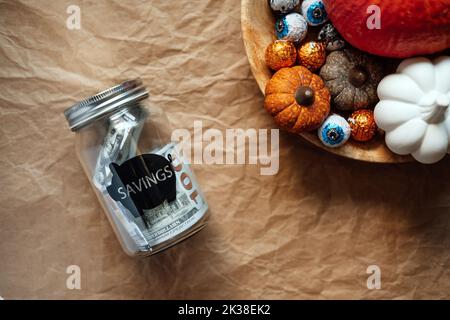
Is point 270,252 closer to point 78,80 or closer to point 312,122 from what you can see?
point 312,122

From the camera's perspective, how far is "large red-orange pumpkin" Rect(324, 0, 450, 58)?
0.77 meters

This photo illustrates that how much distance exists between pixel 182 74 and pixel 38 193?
0.38m

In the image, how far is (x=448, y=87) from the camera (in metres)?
0.82

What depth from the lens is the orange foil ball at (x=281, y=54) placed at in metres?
0.85

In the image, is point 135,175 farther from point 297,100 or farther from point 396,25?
point 396,25

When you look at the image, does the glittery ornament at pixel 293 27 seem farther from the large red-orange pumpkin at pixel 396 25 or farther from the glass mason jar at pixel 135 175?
the glass mason jar at pixel 135 175

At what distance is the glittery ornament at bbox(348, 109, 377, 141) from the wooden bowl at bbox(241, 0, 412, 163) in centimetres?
2

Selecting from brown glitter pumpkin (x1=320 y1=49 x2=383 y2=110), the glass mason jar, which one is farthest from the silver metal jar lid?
brown glitter pumpkin (x1=320 y1=49 x2=383 y2=110)

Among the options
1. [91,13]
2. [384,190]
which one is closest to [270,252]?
[384,190]

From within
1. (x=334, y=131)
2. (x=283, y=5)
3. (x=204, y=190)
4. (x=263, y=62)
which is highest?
(x=283, y=5)

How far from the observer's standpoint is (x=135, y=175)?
83 centimetres

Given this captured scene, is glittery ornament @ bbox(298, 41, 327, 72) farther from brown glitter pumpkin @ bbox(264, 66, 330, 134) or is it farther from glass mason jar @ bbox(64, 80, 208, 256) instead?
glass mason jar @ bbox(64, 80, 208, 256)

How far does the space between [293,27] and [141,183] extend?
1.26 feet

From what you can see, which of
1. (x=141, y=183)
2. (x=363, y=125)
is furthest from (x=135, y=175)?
(x=363, y=125)
